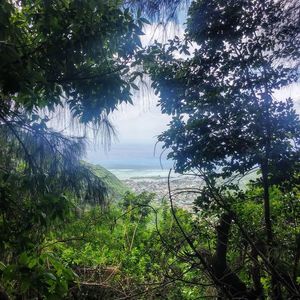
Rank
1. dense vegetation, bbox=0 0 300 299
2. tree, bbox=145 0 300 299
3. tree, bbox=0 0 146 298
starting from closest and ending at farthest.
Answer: tree, bbox=0 0 146 298, dense vegetation, bbox=0 0 300 299, tree, bbox=145 0 300 299

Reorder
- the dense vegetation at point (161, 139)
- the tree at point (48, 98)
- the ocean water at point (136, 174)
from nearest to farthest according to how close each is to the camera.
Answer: the tree at point (48, 98) < the dense vegetation at point (161, 139) < the ocean water at point (136, 174)

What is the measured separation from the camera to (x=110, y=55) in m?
1.59

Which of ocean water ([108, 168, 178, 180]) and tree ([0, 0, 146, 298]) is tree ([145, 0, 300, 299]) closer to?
tree ([0, 0, 146, 298])

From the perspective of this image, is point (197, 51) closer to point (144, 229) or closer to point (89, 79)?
point (89, 79)

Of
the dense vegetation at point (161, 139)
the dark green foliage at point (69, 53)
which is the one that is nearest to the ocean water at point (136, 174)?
the dense vegetation at point (161, 139)

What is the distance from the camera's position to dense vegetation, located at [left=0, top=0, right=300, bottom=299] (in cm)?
136

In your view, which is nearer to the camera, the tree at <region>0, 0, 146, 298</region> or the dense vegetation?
the tree at <region>0, 0, 146, 298</region>

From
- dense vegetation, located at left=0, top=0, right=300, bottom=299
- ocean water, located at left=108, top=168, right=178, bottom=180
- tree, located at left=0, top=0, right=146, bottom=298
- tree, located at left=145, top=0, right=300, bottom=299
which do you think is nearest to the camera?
tree, located at left=0, top=0, right=146, bottom=298

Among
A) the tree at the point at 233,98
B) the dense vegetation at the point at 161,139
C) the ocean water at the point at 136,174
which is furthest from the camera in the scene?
the ocean water at the point at 136,174

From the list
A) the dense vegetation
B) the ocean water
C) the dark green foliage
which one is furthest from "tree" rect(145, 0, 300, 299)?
the ocean water

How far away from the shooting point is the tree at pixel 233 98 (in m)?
2.23

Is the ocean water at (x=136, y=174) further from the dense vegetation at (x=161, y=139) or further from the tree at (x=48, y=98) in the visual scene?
the tree at (x=48, y=98)

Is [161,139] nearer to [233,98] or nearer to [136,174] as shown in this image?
[233,98]

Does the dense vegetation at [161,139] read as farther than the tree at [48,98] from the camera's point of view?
Yes
